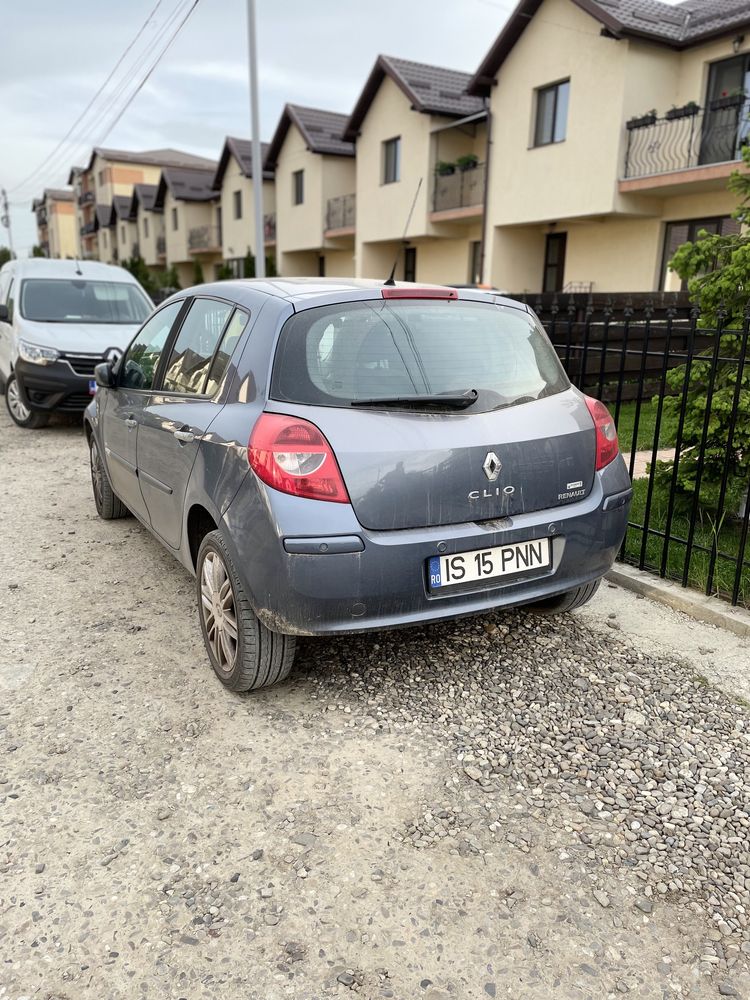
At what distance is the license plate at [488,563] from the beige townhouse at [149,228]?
46.9m

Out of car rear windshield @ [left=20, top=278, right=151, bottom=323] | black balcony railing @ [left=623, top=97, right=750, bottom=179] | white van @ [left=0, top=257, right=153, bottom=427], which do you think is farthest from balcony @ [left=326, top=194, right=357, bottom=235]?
car rear windshield @ [left=20, top=278, right=151, bottom=323]

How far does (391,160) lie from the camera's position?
24.2 metres

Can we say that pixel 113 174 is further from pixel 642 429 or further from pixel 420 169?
pixel 642 429

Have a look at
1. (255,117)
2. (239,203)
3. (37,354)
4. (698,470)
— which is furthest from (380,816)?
(239,203)

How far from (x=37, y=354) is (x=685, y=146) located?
13793mm

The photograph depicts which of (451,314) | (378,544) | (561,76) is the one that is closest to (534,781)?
(378,544)

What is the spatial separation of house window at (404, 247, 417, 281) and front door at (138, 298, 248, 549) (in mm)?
22801

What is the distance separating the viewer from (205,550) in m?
3.39

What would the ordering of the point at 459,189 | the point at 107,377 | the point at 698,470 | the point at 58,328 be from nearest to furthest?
the point at 698,470, the point at 107,377, the point at 58,328, the point at 459,189

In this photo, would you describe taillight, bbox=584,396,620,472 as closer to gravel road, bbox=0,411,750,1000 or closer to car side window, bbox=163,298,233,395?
gravel road, bbox=0,411,750,1000

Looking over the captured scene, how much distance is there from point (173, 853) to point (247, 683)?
876 mm

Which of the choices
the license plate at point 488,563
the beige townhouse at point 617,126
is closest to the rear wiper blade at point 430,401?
the license plate at point 488,563

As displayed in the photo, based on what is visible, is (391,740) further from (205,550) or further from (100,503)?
(100,503)

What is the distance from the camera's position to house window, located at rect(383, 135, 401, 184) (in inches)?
934
